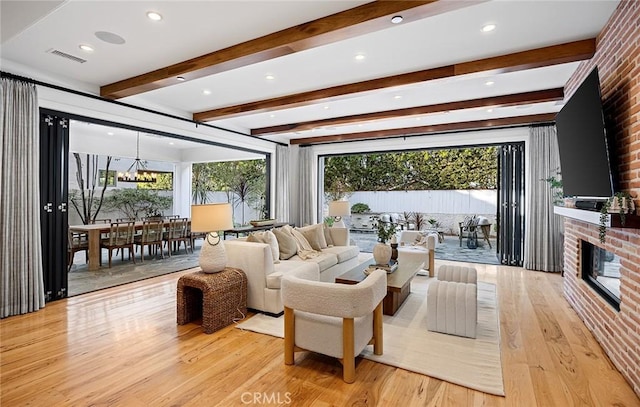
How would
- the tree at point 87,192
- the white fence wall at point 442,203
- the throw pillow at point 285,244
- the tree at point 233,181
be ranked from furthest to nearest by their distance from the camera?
the tree at point 233,181
the white fence wall at point 442,203
the tree at point 87,192
the throw pillow at point 285,244

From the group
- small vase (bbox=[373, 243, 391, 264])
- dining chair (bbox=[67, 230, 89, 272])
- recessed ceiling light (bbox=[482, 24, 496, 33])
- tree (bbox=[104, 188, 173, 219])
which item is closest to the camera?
recessed ceiling light (bbox=[482, 24, 496, 33])

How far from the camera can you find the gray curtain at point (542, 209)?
576 cm

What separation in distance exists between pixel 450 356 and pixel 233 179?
9.71m

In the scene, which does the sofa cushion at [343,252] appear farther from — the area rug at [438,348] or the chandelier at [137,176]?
the chandelier at [137,176]

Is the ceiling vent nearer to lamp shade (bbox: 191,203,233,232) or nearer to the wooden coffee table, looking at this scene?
lamp shade (bbox: 191,203,233,232)

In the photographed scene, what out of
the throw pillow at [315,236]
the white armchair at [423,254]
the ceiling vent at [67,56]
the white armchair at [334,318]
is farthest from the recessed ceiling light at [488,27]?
the ceiling vent at [67,56]

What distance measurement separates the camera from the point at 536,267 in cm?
590

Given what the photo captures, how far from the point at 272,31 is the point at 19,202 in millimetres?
3406

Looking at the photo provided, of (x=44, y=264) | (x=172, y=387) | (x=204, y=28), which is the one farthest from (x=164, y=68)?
(x=172, y=387)

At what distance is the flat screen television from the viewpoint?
8.38 feet

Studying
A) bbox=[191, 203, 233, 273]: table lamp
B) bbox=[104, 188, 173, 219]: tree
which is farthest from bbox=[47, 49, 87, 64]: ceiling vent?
bbox=[104, 188, 173, 219]: tree

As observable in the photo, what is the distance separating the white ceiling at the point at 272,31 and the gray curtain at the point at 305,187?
140 inches

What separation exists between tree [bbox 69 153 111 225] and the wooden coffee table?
27.0ft

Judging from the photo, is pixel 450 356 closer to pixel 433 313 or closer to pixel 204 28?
pixel 433 313
